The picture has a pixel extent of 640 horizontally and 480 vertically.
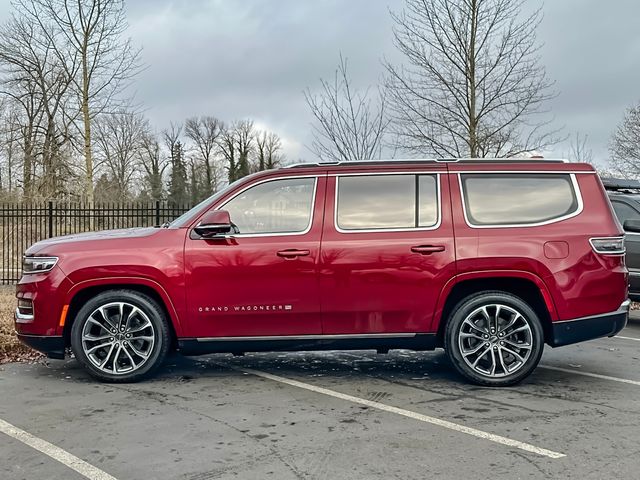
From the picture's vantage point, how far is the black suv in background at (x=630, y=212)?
863 centimetres

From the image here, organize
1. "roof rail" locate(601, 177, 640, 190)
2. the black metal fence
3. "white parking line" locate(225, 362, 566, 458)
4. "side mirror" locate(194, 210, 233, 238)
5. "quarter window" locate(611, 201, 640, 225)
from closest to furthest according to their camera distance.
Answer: "white parking line" locate(225, 362, 566, 458) < "side mirror" locate(194, 210, 233, 238) < "quarter window" locate(611, 201, 640, 225) < "roof rail" locate(601, 177, 640, 190) < the black metal fence

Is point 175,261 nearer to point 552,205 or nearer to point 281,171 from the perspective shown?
point 281,171

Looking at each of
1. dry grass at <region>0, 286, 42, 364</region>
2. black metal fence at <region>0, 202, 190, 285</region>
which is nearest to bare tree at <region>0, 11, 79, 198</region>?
black metal fence at <region>0, 202, 190, 285</region>

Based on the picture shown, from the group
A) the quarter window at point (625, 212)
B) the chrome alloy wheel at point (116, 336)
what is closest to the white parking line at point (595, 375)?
the chrome alloy wheel at point (116, 336)

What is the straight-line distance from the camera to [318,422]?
170 inches

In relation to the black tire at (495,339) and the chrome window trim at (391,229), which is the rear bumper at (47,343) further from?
the black tire at (495,339)

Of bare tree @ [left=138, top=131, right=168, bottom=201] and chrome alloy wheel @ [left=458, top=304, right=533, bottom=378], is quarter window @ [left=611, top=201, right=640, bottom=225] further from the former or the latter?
bare tree @ [left=138, top=131, right=168, bottom=201]

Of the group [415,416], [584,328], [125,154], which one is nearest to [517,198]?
[584,328]

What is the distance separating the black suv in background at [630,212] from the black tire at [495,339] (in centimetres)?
427

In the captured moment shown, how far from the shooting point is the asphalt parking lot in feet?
11.5

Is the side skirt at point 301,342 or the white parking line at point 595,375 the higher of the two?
the side skirt at point 301,342

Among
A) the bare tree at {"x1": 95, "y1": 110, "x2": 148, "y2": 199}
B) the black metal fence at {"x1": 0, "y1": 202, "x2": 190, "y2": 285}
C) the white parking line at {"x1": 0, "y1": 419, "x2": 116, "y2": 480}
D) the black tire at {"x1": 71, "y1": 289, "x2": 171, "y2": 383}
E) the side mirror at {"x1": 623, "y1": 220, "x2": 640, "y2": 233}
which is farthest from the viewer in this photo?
the bare tree at {"x1": 95, "y1": 110, "x2": 148, "y2": 199}

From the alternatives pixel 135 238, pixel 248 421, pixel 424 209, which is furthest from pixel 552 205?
pixel 135 238

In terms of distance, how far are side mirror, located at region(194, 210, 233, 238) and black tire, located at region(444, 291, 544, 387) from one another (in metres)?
2.10
